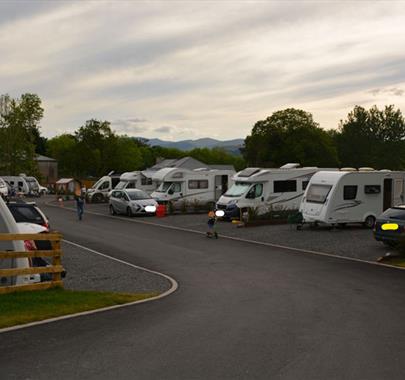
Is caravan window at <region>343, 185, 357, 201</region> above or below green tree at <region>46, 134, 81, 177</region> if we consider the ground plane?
below

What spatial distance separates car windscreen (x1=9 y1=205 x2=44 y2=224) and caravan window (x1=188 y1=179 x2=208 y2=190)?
21.9 metres

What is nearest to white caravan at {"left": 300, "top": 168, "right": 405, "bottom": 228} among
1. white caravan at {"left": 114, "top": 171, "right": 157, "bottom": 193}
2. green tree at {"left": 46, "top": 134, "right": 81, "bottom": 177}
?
white caravan at {"left": 114, "top": 171, "right": 157, "bottom": 193}

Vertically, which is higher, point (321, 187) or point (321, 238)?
point (321, 187)

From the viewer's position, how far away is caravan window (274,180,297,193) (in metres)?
34.5

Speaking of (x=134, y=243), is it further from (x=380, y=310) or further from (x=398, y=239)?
(x=380, y=310)

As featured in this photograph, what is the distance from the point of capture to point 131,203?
3712cm

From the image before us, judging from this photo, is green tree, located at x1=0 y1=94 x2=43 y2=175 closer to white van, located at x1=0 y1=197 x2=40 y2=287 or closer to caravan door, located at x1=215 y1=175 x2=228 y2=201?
caravan door, located at x1=215 y1=175 x2=228 y2=201

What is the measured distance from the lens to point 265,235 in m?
26.1

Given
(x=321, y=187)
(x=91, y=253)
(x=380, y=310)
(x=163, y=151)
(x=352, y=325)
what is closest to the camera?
(x=352, y=325)

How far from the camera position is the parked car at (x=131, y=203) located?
3703 cm

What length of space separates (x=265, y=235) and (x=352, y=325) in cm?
1622

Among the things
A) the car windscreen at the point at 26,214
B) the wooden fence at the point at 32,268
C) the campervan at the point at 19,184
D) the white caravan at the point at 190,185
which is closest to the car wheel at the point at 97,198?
the white caravan at the point at 190,185

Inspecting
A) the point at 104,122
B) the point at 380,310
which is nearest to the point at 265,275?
the point at 380,310

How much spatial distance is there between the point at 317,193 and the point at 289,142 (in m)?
53.0
